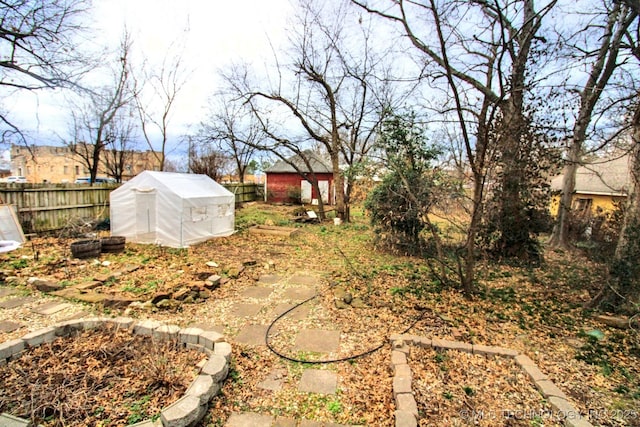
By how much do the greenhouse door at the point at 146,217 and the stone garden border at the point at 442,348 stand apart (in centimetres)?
754

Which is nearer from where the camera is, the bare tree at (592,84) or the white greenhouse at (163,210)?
the bare tree at (592,84)

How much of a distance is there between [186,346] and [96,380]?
744 mm

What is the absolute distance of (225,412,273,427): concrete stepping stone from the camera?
7.18 feet

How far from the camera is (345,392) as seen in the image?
256cm

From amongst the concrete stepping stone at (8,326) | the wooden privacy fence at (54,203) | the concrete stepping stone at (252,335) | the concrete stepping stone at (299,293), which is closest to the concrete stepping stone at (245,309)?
the concrete stepping stone at (252,335)

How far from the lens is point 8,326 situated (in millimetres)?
3617

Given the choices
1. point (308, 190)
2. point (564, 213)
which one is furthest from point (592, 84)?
point (308, 190)

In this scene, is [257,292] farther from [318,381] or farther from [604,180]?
[604,180]

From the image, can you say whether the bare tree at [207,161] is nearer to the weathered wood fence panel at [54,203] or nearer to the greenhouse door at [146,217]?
the weathered wood fence panel at [54,203]

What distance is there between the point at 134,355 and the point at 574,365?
13.9 ft

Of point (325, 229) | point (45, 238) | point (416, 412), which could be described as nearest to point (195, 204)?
point (45, 238)

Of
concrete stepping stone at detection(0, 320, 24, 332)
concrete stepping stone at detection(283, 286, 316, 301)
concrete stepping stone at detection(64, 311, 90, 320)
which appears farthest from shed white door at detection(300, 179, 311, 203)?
concrete stepping stone at detection(0, 320, 24, 332)

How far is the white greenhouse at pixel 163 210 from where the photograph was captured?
7.91m

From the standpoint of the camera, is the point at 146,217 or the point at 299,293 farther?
the point at 146,217
